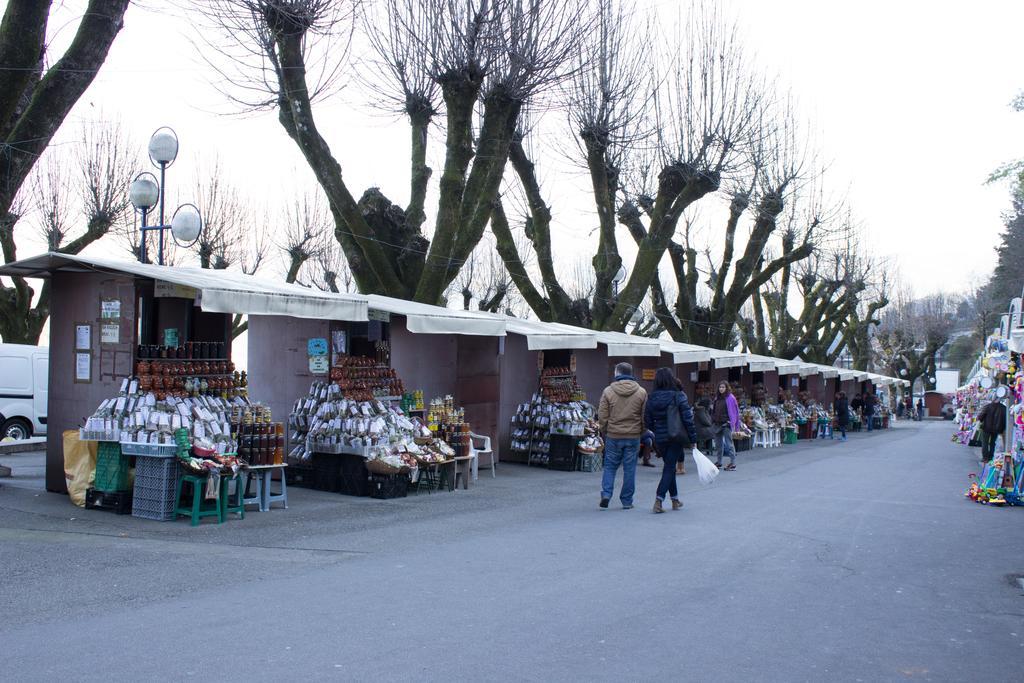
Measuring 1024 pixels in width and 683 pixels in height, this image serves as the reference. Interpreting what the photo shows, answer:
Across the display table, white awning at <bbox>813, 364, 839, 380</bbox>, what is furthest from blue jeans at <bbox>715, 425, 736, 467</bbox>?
white awning at <bbox>813, 364, 839, 380</bbox>

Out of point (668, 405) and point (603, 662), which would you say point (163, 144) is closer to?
point (668, 405)

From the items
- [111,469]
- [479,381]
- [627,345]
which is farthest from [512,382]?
[111,469]

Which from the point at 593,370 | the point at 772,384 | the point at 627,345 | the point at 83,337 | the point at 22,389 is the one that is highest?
the point at 627,345

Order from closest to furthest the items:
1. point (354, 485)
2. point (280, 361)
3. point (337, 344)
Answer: point (354, 485)
point (337, 344)
point (280, 361)

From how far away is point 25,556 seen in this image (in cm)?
750

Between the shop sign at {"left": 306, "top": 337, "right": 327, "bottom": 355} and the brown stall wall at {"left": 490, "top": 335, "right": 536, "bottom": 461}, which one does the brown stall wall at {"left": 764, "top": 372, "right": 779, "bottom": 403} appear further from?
the shop sign at {"left": 306, "top": 337, "right": 327, "bottom": 355}

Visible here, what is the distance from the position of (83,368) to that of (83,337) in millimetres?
353

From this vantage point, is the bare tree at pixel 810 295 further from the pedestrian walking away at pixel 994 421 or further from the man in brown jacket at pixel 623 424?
the man in brown jacket at pixel 623 424

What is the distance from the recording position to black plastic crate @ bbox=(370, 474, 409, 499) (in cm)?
1159

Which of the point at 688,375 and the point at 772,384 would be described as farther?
the point at 772,384

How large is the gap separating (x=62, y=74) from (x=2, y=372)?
11.9 metres

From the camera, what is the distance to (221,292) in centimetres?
919

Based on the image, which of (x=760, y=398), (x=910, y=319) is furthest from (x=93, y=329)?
(x=910, y=319)

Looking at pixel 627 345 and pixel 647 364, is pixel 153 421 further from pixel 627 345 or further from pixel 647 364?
pixel 647 364
